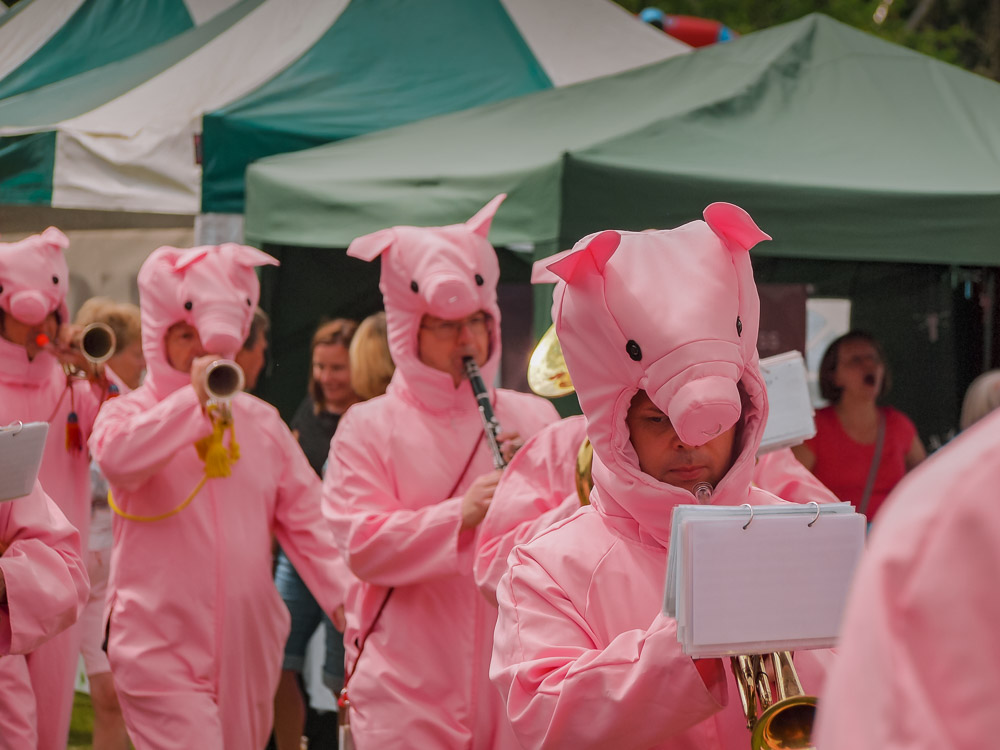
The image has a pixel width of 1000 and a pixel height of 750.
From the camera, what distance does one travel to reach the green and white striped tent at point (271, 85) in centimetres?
704

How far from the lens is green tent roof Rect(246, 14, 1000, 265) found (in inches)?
192

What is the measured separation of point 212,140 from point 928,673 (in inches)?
254

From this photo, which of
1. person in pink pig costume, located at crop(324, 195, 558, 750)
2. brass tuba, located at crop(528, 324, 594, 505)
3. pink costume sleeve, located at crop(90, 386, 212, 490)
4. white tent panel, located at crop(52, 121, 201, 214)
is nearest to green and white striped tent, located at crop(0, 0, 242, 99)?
white tent panel, located at crop(52, 121, 201, 214)

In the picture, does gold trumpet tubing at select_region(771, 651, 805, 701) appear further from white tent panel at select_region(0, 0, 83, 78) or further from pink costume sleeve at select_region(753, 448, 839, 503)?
white tent panel at select_region(0, 0, 83, 78)

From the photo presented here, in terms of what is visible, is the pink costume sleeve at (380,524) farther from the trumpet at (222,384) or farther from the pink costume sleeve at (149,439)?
the pink costume sleeve at (149,439)

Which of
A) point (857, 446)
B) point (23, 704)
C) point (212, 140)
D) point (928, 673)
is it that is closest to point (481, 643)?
point (23, 704)

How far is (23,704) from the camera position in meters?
4.03

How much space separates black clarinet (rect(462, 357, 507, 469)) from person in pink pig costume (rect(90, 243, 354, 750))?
100cm

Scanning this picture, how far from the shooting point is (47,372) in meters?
5.21

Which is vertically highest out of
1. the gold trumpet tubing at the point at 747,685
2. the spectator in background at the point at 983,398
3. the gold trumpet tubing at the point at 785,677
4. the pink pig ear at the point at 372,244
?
the gold trumpet tubing at the point at 785,677

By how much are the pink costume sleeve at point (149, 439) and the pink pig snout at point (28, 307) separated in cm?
70

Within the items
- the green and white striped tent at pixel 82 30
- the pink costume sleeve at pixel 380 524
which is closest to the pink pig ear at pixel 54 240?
the pink costume sleeve at pixel 380 524

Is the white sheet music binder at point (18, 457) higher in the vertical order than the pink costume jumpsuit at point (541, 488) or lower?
higher

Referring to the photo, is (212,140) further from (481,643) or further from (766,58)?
(481,643)
